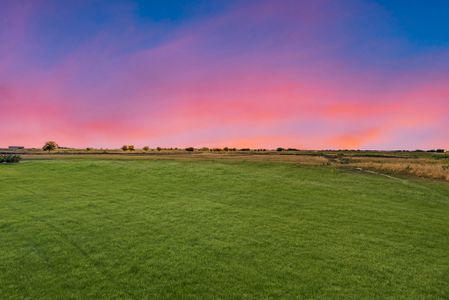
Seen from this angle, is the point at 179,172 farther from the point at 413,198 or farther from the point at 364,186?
the point at 413,198

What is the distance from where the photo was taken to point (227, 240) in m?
14.9

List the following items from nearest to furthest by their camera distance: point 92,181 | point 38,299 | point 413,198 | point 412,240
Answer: point 38,299
point 412,240
point 413,198
point 92,181

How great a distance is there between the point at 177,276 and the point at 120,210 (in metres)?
10.6

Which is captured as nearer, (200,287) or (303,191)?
(200,287)

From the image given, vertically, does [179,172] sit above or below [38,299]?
above

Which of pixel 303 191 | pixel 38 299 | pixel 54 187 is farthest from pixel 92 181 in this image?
pixel 38 299

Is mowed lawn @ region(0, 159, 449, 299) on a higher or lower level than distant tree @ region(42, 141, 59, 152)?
lower

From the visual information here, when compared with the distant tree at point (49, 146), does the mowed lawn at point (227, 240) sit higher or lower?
lower

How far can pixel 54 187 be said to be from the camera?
29.5 metres

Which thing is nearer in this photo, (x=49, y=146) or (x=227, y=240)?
(x=227, y=240)

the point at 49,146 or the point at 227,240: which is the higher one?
the point at 49,146

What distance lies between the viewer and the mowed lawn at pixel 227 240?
10.5 meters

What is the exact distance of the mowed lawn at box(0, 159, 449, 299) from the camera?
415 inches

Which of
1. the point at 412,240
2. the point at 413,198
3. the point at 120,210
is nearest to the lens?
the point at 412,240
